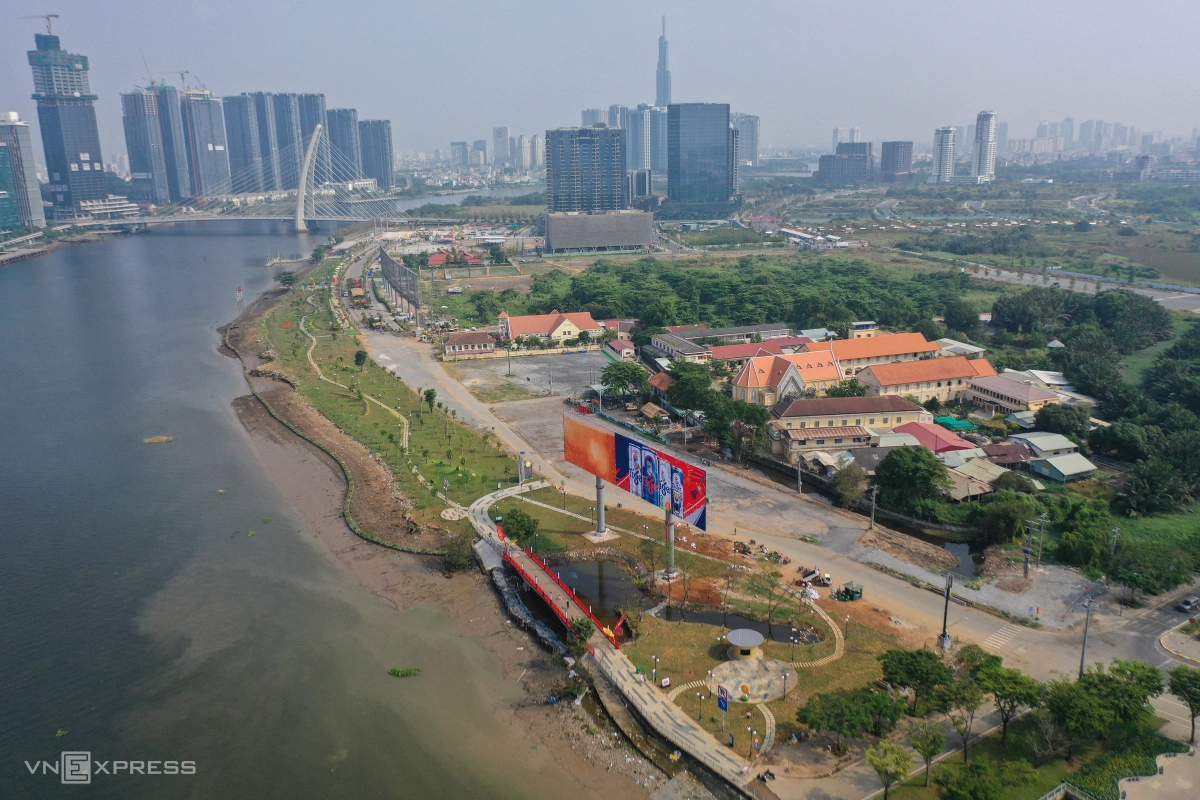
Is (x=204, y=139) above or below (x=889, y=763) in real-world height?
above

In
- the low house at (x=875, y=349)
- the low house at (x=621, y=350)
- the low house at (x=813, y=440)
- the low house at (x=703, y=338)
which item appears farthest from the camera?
the low house at (x=621, y=350)

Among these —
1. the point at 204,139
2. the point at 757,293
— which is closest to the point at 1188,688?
the point at 757,293

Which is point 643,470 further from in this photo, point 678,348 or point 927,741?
point 678,348

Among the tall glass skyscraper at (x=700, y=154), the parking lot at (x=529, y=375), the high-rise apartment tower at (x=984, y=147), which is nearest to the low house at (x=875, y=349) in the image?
the parking lot at (x=529, y=375)

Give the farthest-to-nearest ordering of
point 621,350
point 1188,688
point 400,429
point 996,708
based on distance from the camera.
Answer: point 621,350 → point 400,429 → point 996,708 → point 1188,688

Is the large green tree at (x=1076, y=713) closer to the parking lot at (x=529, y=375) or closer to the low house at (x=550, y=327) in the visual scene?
the parking lot at (x=529, y=375)

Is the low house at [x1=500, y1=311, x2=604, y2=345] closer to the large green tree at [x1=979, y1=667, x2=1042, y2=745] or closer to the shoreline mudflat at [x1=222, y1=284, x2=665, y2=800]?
the shoreline mudflat at [x1=222, y1=284, x2=665, y2=800]

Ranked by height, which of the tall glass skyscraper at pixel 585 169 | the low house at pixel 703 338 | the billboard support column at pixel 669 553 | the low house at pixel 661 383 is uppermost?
the tall glass skyscraper at pixel 585 169

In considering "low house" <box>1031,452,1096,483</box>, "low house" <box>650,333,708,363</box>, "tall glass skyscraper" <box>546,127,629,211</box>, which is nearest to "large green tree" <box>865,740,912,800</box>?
"low house" <box>1031,452,1096,483</box>
